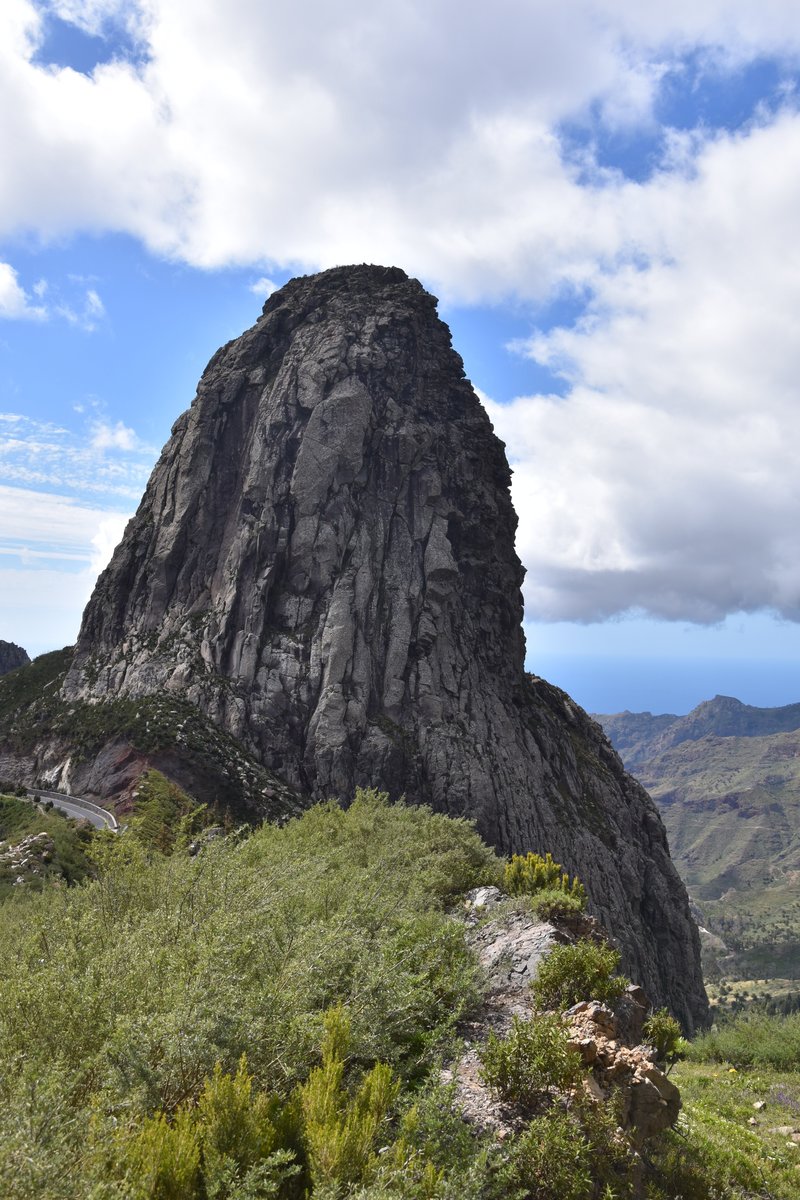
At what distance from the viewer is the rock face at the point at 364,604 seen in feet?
211

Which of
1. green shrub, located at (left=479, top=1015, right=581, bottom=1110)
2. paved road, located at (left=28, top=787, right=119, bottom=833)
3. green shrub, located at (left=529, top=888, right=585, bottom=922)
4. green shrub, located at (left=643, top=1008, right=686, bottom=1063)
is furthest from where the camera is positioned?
paved road, located at (left=28, top=787, right=119, bottom=833)

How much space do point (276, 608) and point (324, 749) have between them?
1515cm

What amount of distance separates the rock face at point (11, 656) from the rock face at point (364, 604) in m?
59.1

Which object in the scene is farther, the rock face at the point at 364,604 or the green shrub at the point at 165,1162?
the rock face at the point at 364,604

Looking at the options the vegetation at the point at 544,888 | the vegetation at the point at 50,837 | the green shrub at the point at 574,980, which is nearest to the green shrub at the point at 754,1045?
the vegetation at the point at 544,888

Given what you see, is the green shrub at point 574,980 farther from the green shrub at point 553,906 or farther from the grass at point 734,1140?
the green shrub at point 553,906

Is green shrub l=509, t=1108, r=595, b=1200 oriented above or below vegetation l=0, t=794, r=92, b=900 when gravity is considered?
above

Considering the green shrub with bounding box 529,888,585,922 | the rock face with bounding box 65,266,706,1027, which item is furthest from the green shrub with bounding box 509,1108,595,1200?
the rock face with bounding box 65,266,706,1027

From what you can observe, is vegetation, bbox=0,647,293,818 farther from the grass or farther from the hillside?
the grass

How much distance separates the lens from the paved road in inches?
1746

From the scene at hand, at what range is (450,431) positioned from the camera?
83750 mm

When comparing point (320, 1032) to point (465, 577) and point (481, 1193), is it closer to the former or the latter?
point (481, 1193)

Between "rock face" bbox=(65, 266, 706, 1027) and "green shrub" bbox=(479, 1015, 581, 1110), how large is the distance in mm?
53454

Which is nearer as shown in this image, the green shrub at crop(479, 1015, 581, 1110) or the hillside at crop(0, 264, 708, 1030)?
the green shrub at crop(479, 1015, 581, 1110)
